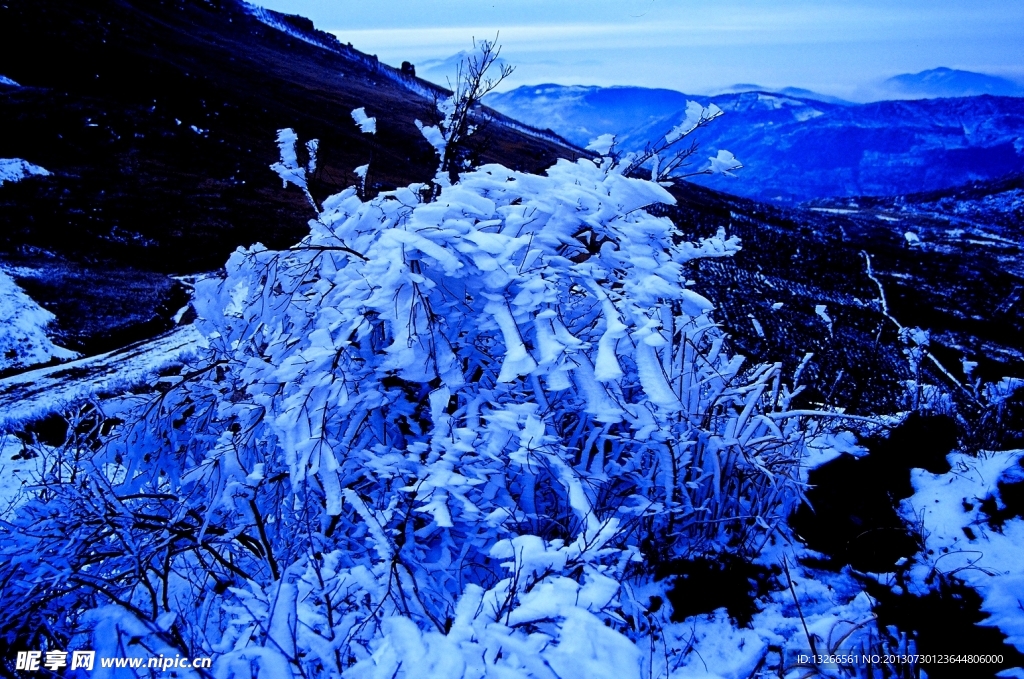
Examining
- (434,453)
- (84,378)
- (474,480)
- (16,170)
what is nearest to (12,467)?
(84,378)

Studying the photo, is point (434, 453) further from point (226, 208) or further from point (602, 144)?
point (226, 208)

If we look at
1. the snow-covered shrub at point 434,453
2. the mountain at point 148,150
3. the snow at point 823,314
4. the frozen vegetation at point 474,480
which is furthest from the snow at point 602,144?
the snow at point 823,314

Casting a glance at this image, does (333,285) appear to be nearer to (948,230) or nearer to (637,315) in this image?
(637,315)

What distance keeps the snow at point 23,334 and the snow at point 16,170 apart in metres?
6.77

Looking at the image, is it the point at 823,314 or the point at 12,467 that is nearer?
the point at 12,467

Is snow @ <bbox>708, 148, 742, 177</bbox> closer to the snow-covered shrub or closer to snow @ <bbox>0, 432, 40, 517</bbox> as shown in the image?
the snow-covered shrub

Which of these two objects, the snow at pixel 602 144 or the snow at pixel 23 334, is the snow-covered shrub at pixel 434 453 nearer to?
the snow at pixel 602 144

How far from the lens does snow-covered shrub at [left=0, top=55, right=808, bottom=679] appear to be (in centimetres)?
171

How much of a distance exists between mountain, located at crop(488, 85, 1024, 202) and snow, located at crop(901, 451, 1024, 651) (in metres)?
127

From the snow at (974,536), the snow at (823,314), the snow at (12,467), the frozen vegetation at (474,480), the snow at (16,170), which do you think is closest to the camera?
the frozen vegetation at (474,480)

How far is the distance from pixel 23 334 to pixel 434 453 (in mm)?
8488

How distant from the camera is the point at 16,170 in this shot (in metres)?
13.0

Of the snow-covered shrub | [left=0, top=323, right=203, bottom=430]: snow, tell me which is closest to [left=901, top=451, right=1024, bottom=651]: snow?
the snow-covered shrub

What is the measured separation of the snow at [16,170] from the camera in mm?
12641
